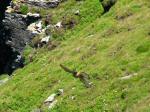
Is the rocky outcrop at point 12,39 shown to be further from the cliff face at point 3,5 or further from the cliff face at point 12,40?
the cliff face at point 3,5

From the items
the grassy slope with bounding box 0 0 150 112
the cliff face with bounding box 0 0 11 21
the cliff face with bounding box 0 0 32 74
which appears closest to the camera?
the grassy slope with bounding box 0 0 150 112

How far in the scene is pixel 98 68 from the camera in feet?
149

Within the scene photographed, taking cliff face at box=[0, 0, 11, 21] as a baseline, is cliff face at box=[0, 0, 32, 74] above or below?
below

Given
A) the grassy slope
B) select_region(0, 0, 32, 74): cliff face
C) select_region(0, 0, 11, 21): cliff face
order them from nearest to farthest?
1. the grassy slope
2. select_region(0, 0, 32, 74): cliff face
3. select_region(0, 0, 11, 21): cliff face

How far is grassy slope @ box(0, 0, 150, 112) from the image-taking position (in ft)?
124

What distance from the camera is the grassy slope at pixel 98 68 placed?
37.9m

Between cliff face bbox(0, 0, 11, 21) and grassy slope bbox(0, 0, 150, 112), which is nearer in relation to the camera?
grassy slope bbox(0, 0, 150, 112)

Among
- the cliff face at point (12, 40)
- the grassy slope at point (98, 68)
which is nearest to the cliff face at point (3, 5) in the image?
the cliff face at point (12, 40)

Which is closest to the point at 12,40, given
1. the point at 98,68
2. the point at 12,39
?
the point at 12,39

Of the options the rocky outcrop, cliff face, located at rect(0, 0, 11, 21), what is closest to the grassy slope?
the rocky outcrop

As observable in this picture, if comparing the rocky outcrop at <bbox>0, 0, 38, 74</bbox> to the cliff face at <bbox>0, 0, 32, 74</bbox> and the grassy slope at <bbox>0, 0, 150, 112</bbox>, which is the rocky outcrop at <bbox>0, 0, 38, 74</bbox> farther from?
the grassy slope at <bbox>0, 0, 150, 112</bbox>

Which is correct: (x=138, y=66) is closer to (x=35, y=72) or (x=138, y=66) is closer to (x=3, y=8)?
(x=35, y=72)

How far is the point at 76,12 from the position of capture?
6844 cm

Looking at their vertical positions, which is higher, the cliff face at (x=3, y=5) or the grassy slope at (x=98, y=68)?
the cliff face at (x=3, y=5)
